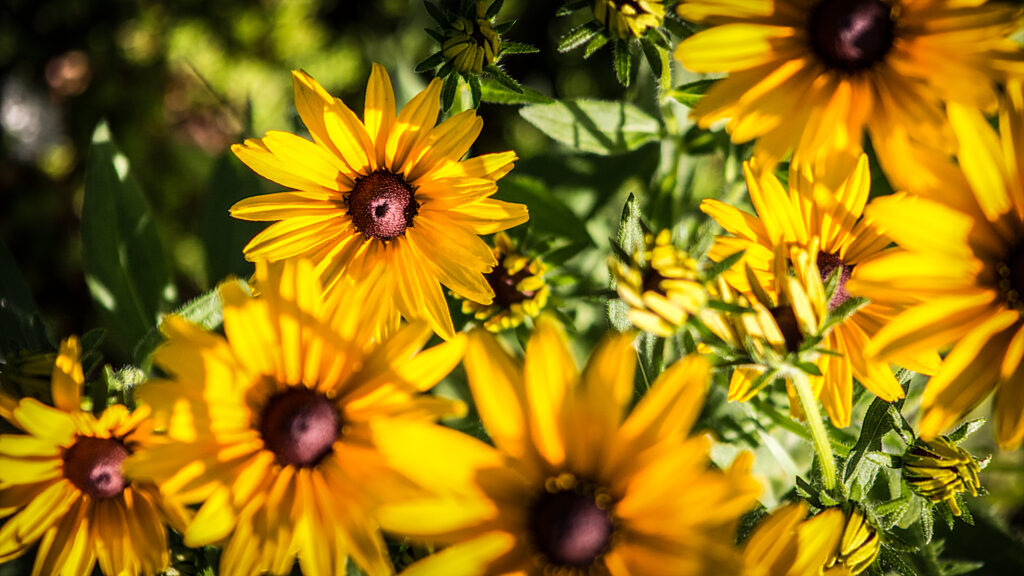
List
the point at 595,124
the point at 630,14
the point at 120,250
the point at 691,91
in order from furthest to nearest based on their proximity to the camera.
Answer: the point at 120,250, the point at 595,124, the point at 691,91, the point at 630,14

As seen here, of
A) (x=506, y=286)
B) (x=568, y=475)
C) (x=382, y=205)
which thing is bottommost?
(x=568, y=475)

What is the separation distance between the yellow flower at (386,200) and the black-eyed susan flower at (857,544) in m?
0.55

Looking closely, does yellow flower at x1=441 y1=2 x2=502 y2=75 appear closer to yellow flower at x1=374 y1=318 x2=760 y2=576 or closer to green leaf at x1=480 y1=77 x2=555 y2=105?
green leaf at x1=480 y1=77 x2=555 y2=105

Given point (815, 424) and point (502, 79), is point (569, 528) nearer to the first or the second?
point (815, 424)

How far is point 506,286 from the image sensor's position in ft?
3.82

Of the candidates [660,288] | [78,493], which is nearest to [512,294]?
[660,288]

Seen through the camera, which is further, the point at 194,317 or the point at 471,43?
the point at 194,317

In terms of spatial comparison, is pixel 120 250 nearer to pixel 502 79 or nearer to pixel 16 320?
pixel 16 320

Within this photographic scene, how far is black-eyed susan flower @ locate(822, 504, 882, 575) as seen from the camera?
91cm

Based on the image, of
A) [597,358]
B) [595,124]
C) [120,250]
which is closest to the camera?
[597,358]

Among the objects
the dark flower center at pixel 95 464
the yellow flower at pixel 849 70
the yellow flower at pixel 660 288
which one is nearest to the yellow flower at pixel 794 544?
the yellow flower at pixel 660 288

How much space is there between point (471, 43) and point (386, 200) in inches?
10.3

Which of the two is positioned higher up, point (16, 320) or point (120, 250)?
point (120, 250)

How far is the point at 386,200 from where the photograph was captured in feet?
3.56
